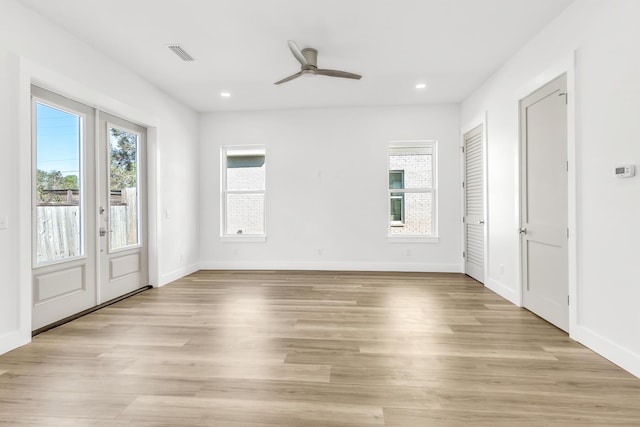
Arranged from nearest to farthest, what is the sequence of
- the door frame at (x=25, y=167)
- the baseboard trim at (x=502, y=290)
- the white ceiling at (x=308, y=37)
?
the door frame at (x=25, y=167) < the white ceiling at (x=308, y=37) < the baseboard trim at (x=502, y=290)

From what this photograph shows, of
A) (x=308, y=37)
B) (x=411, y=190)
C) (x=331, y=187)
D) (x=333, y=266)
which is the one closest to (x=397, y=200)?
(x=411, y=190)

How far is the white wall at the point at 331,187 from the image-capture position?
18.5ft

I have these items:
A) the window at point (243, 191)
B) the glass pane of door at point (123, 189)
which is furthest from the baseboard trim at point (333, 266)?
the glass pane of door at point (123, 189)

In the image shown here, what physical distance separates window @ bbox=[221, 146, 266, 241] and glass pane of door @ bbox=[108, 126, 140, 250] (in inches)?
68.5

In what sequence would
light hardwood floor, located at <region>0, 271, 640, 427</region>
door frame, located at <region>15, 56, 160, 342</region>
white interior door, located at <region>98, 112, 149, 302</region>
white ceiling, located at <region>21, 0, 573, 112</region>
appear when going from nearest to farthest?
light hardwood floor, located at <region>0, 271, 640, 427</region>
door frame, located at <region>15, 56, 160, 342</region>
white ceiling, located at <region>21, 0, 573, 112</region>
white interior door, located at <region>98, 112, 149, 302</region>

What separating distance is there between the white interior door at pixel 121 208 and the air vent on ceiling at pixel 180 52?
1175 millimetres

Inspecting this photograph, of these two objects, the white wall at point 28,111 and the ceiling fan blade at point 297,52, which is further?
the ceiling fan blade at point 297,52

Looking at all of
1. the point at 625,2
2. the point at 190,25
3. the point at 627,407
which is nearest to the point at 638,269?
the point at 627,407

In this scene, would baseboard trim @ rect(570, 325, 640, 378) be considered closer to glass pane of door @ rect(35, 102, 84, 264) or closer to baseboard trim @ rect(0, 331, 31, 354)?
baseboard trim @ rect(0, 331, 31, 354)

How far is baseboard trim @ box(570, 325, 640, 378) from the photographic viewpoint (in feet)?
7.17

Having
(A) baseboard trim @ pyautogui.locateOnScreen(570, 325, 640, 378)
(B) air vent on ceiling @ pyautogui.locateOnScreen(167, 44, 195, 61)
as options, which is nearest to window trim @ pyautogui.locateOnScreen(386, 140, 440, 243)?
(A) baseboard trim @ pyautogui.locateOnScreen(570, 325, 640, 378)

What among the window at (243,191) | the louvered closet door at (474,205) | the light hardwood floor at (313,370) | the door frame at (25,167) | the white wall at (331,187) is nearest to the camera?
the light hardwood floor at (313,370)

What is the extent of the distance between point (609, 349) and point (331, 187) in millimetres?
4219

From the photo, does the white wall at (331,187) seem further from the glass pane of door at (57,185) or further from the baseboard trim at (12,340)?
the baseboard trim at (12,340)
